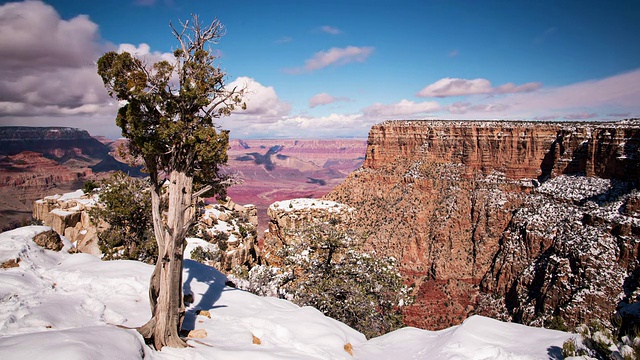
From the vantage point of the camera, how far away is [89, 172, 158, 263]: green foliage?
2191 cm

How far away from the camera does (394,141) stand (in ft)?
215

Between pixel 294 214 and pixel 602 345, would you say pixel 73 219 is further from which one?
pixel 602 345

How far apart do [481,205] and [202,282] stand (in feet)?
163

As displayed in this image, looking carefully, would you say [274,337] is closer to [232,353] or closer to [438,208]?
[232,353]

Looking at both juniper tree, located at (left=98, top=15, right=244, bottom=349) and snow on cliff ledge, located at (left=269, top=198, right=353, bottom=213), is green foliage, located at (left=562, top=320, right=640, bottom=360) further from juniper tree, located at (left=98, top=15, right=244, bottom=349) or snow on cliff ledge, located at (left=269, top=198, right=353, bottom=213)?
snow on cliff ledge, located at (left=269, top=198, right=353, bottom=213)

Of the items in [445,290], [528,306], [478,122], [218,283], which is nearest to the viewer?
[218,283]

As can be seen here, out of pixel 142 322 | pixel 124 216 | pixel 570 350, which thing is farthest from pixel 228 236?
pixel 570 350

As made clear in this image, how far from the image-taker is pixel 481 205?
174ft

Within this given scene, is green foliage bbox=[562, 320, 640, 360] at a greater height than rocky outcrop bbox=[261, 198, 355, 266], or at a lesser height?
greater

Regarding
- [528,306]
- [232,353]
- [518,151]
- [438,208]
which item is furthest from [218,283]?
[518,151]

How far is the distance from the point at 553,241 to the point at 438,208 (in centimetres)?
1719

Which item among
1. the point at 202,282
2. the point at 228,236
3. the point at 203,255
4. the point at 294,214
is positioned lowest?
the point at 228,236

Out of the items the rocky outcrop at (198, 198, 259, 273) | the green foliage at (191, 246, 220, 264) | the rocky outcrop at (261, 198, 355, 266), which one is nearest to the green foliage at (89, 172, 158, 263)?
the green foliage at (191, 246, 220, 264)

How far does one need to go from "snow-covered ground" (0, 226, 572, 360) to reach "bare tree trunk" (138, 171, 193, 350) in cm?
66
